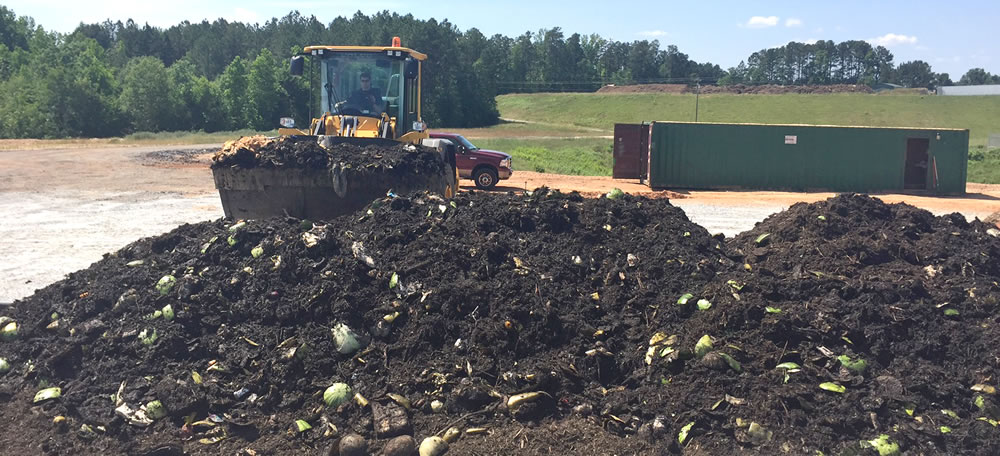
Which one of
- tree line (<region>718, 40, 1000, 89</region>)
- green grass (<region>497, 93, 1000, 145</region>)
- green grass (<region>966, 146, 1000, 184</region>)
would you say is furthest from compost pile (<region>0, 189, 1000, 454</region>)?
tree line (<region>718, 40, 1000, 89</region>)

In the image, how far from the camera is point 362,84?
13141mm

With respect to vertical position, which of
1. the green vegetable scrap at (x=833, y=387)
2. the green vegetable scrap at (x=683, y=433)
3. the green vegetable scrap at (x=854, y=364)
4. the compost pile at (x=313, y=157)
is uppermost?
the compost pile at (x=313, y=157)

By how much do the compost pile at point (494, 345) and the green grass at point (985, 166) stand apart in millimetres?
30536

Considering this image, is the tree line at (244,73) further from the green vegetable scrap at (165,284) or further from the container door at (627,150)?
the green vegetable scrap at (165,284)

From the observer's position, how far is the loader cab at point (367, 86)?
504 inches

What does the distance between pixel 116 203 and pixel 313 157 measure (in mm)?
11605

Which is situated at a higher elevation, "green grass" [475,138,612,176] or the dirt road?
"green grass" [475,138,612,176]

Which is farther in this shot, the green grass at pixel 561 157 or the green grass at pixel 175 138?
the green grass at pixel 175 138

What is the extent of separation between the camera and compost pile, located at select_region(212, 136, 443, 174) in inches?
374

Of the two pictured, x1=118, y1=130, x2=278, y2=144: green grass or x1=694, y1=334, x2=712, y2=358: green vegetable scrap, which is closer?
x1=694, y1=334, x2=712, y2=358: green vegetable scrap

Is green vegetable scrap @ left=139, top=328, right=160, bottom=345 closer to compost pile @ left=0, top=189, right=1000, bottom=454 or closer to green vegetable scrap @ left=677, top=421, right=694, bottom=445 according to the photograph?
compost pile @ left=0, top=189, right=1000, bottom=454

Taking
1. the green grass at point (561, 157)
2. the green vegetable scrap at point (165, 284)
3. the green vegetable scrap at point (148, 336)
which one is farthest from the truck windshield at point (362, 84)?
the green grass at point (561, 157)

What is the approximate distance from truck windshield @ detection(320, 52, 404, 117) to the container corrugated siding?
527 inches

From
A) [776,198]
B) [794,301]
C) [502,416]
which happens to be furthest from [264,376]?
[776,198]
